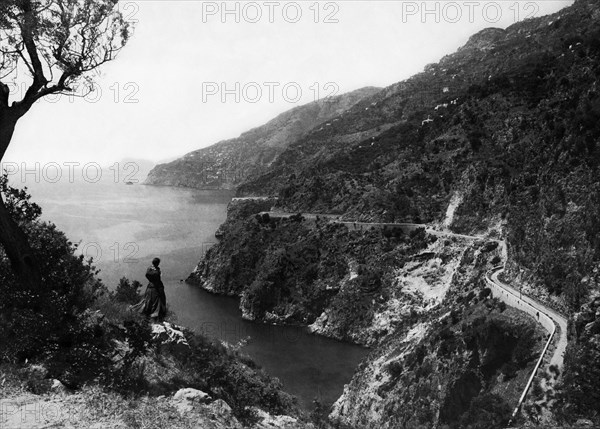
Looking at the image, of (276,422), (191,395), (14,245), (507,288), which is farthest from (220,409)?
(507,288)

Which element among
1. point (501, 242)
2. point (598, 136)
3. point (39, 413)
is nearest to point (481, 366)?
point (501, 242)

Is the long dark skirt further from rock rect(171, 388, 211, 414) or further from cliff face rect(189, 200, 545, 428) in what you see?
cliff face rect(189, 200, 545, 428)

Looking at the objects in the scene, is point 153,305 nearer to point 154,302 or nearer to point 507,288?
point 154,302

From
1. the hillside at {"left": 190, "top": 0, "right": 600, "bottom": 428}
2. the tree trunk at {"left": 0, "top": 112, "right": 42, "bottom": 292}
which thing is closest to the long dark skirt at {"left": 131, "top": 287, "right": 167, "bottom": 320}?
the tree trunk at {"left": 0, "top": 112, "right": 42, "bottom": 292}

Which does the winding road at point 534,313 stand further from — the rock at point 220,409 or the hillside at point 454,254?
the rock at point 220,409

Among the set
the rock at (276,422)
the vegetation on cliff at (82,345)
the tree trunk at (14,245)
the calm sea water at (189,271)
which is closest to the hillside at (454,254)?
the calm sea water at (189,271)
